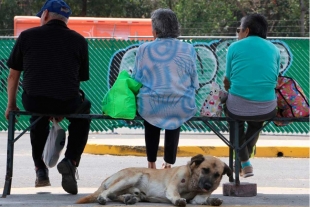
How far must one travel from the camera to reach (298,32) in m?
32.8

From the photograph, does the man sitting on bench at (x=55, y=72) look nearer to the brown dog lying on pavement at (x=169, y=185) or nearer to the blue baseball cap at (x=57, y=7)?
the blue baseball cap at (x=57, y=7)

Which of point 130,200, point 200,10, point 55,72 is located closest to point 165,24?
point 55,72

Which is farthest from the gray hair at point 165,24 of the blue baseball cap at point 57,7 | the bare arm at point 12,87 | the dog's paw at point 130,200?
the dog's paw at point 130,200

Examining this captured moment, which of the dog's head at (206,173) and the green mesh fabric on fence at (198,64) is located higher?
the dog's head at (206,173)

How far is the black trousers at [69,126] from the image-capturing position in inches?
260

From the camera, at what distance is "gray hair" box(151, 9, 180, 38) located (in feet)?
22.3

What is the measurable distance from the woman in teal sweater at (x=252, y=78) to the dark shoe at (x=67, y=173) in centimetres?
151

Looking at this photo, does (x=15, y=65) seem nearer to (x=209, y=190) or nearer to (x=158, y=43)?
(x=158, y=43)

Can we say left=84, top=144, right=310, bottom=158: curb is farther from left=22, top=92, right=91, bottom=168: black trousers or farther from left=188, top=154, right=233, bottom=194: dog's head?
left=188, top=154, right=233, bottom=194: dog's head

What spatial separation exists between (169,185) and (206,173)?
315mm

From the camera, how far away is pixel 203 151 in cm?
1252

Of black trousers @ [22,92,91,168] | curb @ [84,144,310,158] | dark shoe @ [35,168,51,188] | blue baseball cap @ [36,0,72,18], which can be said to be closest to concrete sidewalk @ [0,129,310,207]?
curb @ [84,144,310,158]

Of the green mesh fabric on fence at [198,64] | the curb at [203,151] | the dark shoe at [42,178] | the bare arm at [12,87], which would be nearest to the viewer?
the bare arm at [12,87]

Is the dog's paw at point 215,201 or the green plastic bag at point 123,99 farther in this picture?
the green plastic bag at point 123,99
